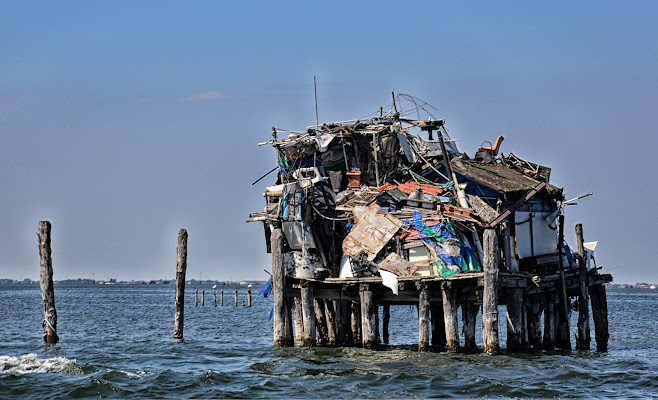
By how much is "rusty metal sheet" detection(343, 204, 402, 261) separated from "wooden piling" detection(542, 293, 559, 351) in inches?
281

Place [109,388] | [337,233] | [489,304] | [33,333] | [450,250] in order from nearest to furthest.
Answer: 1. [109,388]
2. [489,304]
3. [450,250]
4. [337,233]
5. [33,333]

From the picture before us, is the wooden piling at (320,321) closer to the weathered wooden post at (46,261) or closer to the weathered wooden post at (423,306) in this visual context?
the weathered wooden post at (423,306)

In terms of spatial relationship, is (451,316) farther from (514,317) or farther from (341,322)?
(341,322)

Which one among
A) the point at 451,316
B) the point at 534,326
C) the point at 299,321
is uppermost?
the point at 451,316

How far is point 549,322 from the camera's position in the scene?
32.4m

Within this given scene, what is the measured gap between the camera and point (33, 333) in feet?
147

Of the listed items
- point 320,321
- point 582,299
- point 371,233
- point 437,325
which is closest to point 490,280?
point 371,233

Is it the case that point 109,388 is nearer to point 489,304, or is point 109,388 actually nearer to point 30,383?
point 30,383

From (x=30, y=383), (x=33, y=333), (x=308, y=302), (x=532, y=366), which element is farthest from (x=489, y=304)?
(x=33, y=333)

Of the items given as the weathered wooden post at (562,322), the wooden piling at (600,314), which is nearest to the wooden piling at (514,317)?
the weathered wooden post at (562,322)

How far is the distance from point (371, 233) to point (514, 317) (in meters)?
5.66

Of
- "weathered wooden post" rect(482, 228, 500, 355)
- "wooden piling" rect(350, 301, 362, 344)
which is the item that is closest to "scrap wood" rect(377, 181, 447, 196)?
"weathered wooden post" rect(482, 228, 500, 355)

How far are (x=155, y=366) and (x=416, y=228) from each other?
32.8 ft

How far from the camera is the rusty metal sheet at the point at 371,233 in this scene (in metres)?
29.5
